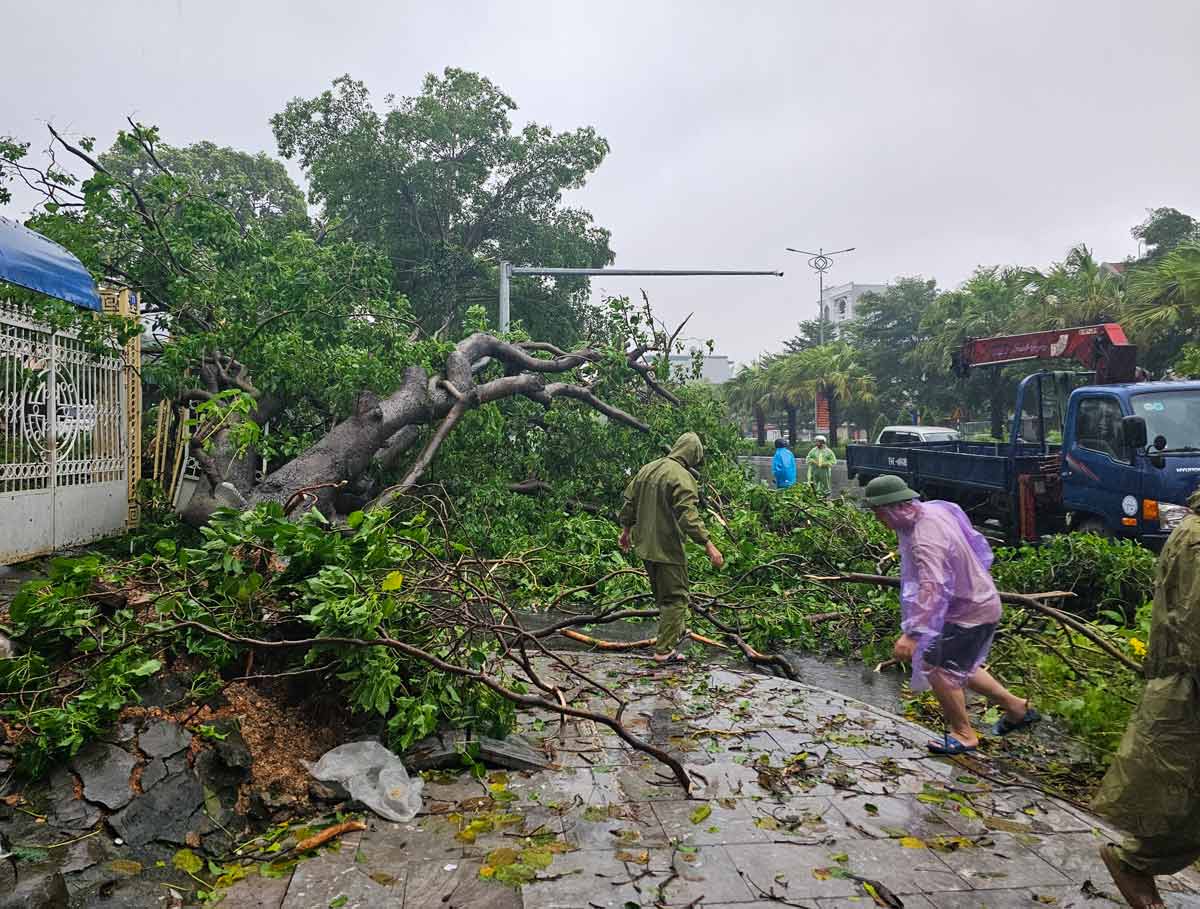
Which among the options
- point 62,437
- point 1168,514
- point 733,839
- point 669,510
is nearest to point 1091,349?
point 1168,514

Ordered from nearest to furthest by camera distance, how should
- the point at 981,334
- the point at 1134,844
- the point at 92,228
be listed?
the point at 1134,844, the point at 92,228, the point at 981,334

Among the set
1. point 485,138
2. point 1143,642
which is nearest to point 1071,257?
point 485,138

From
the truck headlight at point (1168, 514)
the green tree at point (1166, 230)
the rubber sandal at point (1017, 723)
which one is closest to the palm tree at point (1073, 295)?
the green tree at point (1166, 230)

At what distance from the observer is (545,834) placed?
3648mm

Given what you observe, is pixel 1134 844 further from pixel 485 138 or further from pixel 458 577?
pixel 485 138

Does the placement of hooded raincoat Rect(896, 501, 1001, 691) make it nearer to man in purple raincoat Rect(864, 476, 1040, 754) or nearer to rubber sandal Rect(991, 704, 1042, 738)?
man in purple raincoat Rect(864, 476, 1040, 754)

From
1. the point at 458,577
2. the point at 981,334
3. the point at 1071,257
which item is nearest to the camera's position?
the point at 458,577

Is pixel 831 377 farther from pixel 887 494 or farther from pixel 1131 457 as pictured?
pixel 887 494

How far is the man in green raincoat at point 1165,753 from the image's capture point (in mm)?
2781

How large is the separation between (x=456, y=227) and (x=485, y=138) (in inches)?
104

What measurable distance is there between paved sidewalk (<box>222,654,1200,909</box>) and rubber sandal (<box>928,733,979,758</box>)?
10 cm

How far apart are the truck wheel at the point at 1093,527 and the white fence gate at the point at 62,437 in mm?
9954

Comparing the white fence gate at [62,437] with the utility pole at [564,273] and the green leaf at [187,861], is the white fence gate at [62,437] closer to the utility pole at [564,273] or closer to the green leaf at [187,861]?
the green leaf at [187,861]

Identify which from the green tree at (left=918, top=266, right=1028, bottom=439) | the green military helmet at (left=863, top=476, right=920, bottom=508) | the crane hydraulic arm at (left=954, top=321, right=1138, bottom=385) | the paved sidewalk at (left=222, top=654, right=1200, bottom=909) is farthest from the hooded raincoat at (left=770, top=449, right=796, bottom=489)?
the green tree at (left=918, top=266, right=1028, bottom=439)
